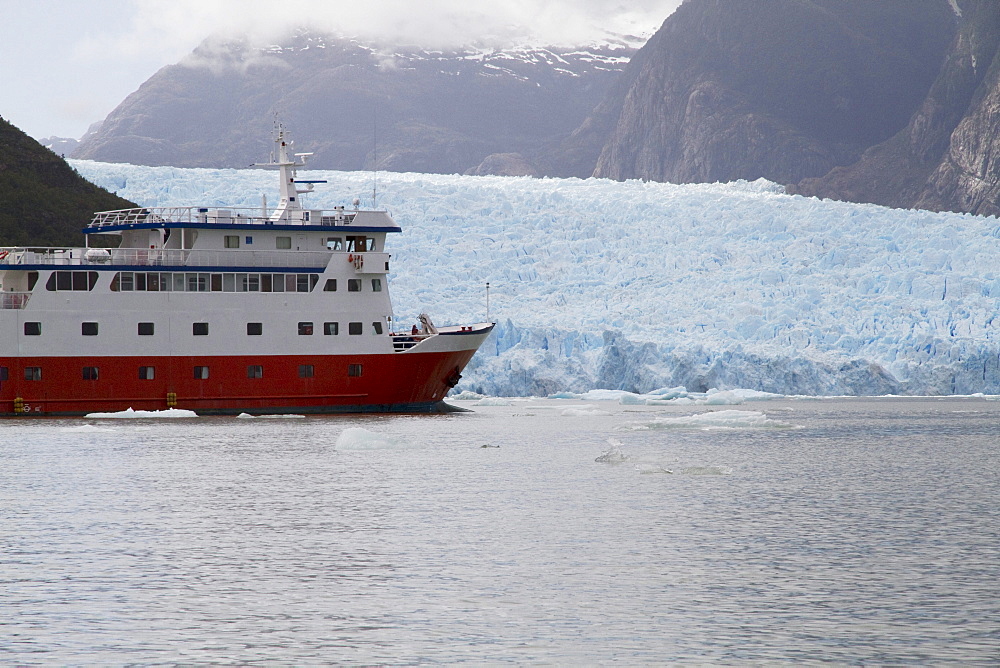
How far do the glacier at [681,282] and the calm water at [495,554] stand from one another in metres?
17.5

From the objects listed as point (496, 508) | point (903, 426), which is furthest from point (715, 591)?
point (903, 426)

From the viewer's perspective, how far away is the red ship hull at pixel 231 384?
3428 cm

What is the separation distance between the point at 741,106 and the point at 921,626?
144 m

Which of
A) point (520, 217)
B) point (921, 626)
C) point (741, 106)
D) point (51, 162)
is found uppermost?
point (741, 106)

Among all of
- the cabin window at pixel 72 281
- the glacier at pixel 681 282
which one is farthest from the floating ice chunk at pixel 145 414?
the glacier at pixel 681 282

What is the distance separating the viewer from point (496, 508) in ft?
55.0

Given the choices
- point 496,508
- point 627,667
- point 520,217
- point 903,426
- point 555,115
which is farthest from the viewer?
point 555,115

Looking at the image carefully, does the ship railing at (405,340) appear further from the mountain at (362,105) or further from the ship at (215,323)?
the mountain at (362,105)

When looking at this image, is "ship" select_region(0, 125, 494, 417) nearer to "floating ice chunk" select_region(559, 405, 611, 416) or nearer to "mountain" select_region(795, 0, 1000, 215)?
"floating ice chunk" select_region(559, 405, 611, 416)

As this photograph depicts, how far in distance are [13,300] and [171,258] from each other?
4.58 metres

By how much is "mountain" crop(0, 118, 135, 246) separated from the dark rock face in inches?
3469

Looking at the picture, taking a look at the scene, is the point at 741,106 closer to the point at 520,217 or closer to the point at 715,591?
the point at 520,217

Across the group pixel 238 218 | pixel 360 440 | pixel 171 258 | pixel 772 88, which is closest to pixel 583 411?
pixel 238 218

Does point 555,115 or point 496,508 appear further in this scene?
point 555,115
